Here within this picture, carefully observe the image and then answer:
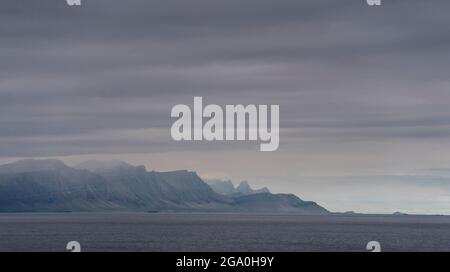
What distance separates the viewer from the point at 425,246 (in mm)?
177250
